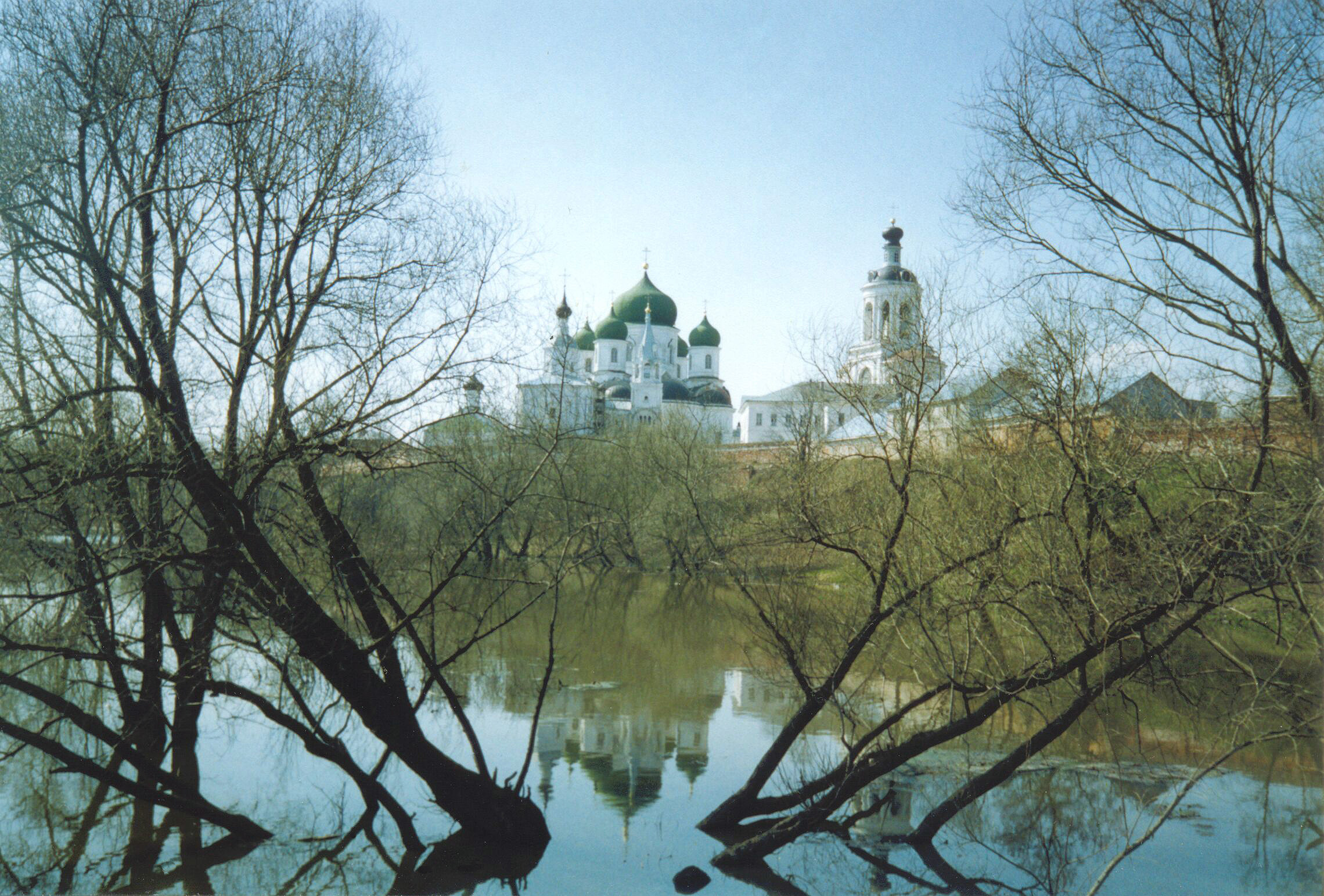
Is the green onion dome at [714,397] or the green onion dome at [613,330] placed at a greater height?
the green onion dome at [613,330]

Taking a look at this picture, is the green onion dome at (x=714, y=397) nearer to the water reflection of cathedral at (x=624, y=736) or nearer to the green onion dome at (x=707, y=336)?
the green onion dome at (x=707, y=336)

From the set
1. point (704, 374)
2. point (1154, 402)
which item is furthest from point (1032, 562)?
point (704, 374)

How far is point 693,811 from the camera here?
24.5ft

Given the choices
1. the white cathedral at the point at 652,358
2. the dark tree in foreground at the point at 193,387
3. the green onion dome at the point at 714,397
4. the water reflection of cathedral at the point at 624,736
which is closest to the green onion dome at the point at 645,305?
the white cathedral at the point at 652,358

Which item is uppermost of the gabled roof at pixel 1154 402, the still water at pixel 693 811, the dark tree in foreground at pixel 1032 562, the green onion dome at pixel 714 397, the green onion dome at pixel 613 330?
the green onion dome at pixel 613 330

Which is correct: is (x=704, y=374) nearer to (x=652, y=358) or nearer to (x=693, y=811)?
(x=652, y=358)

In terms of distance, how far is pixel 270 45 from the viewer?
6.39m

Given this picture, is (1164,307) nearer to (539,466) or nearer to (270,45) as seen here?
(539,466)

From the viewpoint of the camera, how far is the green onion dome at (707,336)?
197ft

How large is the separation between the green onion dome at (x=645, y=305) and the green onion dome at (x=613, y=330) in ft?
2.46

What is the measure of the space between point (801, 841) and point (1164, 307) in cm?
430

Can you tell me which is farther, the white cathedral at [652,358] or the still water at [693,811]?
the white cathedral at [652,358]

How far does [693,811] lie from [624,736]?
2020mm

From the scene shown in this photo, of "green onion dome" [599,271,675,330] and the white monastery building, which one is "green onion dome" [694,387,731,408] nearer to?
"green onion dome" [599,271,675,330]
